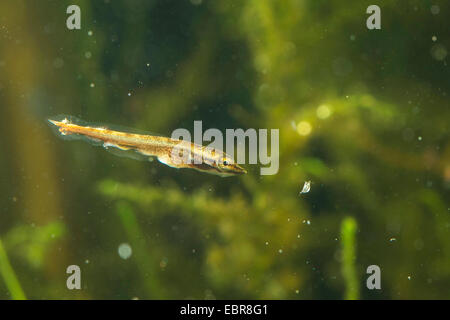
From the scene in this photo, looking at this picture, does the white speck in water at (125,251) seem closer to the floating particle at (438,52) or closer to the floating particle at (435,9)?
the floating particle at (438,52)

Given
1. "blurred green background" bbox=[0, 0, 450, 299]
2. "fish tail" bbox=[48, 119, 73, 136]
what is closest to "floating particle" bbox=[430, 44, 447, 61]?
"blurred green background" bbox=[0, 0, 450, 299]

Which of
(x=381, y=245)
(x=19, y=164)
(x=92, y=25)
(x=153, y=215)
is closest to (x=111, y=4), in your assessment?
(x=92, y=25)

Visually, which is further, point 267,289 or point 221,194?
point 221,194

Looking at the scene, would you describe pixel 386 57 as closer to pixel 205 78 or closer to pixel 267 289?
pixel 205 78

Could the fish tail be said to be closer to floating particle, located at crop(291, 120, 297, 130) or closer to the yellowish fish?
the yellowish fish

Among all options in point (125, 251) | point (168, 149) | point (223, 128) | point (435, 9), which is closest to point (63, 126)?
point (168, 149)
